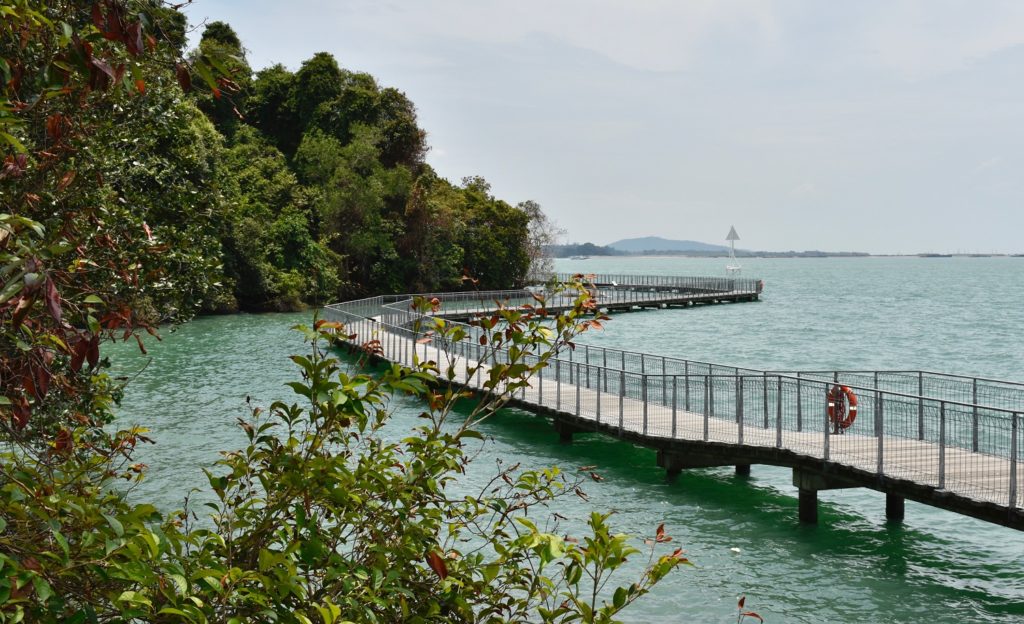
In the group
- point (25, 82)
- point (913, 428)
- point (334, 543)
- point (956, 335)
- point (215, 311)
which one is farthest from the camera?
point (956, 335)

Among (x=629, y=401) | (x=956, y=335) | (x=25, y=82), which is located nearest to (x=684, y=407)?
(x=629, y=401)

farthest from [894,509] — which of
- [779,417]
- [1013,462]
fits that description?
[1013,462]

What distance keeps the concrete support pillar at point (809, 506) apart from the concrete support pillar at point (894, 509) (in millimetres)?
1290

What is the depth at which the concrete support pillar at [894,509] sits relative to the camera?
16.4 m

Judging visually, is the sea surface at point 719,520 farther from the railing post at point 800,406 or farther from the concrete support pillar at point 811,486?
the railing post at point 800,406

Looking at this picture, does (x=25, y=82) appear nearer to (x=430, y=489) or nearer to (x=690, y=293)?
(x=430, y=489)

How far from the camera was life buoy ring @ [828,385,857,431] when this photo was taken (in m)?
15.8

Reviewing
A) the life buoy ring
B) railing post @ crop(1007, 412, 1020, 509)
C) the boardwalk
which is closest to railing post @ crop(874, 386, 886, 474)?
the boardwalk

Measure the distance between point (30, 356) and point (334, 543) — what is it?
1504 millimetres

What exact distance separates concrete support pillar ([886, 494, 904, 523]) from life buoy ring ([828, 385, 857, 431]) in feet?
5.56

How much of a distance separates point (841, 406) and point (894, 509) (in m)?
2.14

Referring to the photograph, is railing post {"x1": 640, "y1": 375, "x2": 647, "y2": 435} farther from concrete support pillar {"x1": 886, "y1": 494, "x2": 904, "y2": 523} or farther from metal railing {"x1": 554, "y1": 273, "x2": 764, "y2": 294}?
metal railing {"x1": 554, "y1": 273, "x2": 764, "y2": 294}

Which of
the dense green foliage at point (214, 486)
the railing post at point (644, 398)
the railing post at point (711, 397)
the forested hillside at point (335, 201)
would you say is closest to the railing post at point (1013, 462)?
the railing post at point (711, 397)

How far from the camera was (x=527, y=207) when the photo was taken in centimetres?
9712
